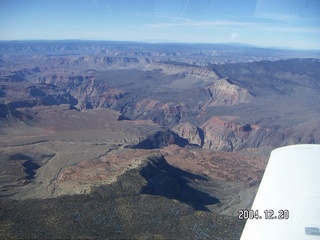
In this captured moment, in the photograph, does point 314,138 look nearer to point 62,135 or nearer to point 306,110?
point 306,110

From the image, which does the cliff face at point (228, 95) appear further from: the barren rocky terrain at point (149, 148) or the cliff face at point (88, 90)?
the cliff face at point (88, 90)

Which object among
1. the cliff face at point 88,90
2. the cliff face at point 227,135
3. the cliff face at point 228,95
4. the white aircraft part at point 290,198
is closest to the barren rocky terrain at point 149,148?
the cliff face at point 227,135

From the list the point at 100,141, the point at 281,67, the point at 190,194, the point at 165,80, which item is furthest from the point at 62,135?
the point at 281,67

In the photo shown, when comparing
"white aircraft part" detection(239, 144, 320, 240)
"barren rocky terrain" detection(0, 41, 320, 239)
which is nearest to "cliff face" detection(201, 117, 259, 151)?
"barren rocky terrain" detection(0, 41, 320, 239)

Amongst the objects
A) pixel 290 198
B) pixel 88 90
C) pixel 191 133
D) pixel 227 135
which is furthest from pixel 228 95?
pixel 290 198

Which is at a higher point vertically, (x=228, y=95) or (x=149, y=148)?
(x=228, y=95)

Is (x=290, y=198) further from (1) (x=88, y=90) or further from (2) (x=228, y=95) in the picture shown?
(1) (x=88, y=90)
